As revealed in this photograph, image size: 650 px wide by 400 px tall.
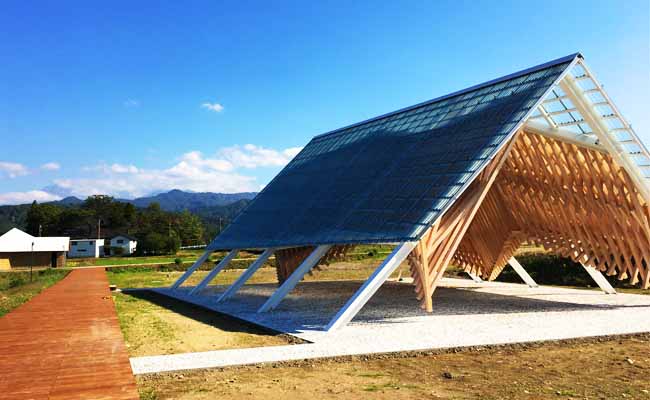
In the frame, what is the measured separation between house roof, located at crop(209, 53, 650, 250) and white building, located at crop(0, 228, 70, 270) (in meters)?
45.5

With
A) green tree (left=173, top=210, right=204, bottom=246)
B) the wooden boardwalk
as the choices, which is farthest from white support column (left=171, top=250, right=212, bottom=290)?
green tree (left=173, top=210, right=204, bottom=246)

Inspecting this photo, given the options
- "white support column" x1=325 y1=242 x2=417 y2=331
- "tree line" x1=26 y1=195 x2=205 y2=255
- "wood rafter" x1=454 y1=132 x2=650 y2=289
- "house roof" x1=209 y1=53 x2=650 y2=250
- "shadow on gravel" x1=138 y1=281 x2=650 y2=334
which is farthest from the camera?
"tree line" x1=26 y1=195 x2=205 y2=255

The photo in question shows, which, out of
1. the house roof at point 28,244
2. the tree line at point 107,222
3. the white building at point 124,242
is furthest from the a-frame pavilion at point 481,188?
the tree line at point 107,222

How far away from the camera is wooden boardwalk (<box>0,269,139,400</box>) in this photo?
10.2 m

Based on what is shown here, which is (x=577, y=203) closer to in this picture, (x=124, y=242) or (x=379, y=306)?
(x=379, y=306)

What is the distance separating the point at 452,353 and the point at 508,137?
24.9ft

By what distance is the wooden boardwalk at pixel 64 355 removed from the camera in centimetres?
1020

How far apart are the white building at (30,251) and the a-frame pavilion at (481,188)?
4634 centimetres

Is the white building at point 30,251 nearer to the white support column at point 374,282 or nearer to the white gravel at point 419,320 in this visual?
the white gravel at point 419,320

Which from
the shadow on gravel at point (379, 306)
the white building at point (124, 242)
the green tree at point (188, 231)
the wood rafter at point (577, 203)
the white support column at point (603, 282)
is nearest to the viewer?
the shadow on gravel at point (379, 306)

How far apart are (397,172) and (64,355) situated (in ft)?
42.2

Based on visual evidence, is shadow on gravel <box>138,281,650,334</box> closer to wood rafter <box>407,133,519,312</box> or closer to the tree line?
wood rafter <box>407,133,519,312</box>

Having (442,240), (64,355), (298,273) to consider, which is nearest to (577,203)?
(442,240)

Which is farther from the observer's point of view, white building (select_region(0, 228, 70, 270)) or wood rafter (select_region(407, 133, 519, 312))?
white building (select_region(0, 228, 70, 270))
